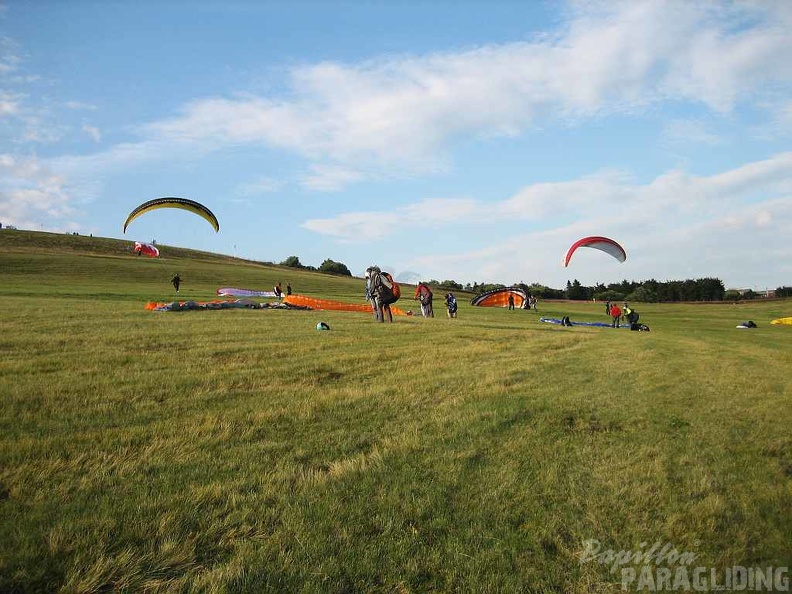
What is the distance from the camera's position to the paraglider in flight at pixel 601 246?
3906 centimetres

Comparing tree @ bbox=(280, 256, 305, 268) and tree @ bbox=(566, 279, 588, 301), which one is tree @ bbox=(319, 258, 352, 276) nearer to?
tree @ bbox=(280, 256, 305, 268)

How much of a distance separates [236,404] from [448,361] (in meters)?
7.17

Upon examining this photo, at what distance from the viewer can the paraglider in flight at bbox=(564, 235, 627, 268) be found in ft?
128

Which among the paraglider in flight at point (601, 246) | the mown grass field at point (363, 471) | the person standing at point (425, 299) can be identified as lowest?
the mown grass field at point (363, 471)

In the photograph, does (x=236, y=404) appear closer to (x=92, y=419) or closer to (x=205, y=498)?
(x=92, y=419)

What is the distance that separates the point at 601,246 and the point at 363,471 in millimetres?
37773

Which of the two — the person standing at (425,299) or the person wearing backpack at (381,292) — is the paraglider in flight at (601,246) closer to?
the person standing at (425,299)

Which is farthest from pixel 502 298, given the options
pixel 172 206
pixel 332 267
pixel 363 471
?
pixel 332 267

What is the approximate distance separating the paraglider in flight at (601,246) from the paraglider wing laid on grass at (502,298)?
17.1m

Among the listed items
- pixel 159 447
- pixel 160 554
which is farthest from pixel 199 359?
pixel 160 554

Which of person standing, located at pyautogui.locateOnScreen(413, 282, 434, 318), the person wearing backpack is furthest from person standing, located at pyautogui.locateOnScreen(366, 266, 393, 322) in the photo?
person standing, located at pyautogui.locateOnScreen(413, 282, 434, 318)

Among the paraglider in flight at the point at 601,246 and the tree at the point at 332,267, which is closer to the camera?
the paraglider in flight at the point at 601,246

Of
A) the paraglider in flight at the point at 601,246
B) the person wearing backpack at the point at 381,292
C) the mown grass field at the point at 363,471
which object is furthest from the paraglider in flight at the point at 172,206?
the paraglider in flight at the point at 601,246

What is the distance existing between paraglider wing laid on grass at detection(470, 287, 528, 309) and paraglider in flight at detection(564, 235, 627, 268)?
1710 cm
